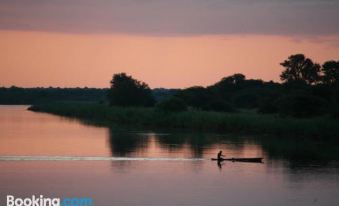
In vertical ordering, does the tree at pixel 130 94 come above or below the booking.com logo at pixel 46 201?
above

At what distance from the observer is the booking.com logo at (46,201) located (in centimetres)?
2094

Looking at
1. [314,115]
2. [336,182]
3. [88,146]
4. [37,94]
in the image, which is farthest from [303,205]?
[37,94]

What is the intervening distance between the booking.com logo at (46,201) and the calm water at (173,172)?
1.09 feet

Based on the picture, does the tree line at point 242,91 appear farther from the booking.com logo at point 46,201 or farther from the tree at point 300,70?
the booking.com logo at point 46,201

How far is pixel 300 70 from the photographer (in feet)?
274

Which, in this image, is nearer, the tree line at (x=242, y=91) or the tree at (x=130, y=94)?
the tree line at (x=242, y=91)

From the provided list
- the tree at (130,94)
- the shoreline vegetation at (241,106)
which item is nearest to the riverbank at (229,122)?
the shoreline vegetation at (241,106)

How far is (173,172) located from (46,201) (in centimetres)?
805

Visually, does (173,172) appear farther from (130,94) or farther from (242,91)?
(242,91)

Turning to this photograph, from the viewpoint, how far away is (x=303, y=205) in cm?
2197

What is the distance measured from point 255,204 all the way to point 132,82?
60.3 metres

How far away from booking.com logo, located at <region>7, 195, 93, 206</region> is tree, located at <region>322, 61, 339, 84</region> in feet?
189

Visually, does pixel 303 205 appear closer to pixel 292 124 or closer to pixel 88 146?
pixel 88 146

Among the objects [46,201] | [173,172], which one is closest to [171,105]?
[173,172]
